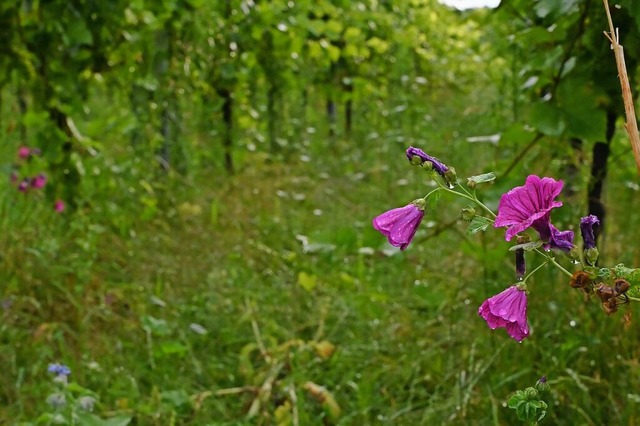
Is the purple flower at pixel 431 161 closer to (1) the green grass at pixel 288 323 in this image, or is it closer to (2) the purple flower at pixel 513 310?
(2) the purple flower at pixel 513 310

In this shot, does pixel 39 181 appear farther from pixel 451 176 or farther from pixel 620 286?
pixel 620 286

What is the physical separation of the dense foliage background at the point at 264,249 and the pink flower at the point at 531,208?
0.31ft

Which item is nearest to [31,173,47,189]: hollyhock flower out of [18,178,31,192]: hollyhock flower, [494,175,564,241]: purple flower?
[18,178,31,192]: hollyhock flower

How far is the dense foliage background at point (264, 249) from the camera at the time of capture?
1741 mm

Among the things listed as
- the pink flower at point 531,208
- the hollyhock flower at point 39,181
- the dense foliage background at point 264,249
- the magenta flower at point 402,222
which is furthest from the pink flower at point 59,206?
the pink flower at point 531,208

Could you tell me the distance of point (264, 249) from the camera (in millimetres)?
3082

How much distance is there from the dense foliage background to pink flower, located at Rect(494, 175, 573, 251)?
0.09m

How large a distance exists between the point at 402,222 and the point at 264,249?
2382 millimetres

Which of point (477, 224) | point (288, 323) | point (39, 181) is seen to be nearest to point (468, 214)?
point (477, 224)

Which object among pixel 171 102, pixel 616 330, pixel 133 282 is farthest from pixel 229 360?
pixel 171 102

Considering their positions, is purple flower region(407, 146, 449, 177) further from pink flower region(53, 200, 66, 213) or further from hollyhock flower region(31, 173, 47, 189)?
hollyhock flower region(31, 173, 47, 189)

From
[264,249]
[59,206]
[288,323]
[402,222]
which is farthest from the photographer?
[264,249]

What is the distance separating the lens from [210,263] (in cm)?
309

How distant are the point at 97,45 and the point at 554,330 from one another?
205 cm
